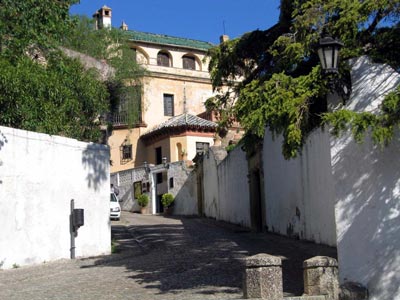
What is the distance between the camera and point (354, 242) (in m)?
7.63

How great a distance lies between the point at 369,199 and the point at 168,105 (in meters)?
38.1

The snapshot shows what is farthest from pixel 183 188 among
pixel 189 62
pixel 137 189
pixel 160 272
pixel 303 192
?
pixel 160 272

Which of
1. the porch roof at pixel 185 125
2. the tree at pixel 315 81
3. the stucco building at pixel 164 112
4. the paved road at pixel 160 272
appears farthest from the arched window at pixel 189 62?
the tree at pixel 315 81

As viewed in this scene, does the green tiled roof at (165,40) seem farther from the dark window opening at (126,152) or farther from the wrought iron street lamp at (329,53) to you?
the wrought iron street lamp at (329,53)

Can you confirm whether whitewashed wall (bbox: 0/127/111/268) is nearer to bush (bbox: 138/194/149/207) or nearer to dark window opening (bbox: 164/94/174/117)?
bush (bbox: 138/194/149/207)

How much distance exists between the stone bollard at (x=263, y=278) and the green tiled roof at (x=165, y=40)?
3875 centimetres

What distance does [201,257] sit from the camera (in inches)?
482

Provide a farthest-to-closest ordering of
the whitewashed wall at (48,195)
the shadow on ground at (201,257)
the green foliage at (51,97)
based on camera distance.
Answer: the green foliage at (51,97)
the whitewashed wall at (48,195)
the shadow on ground at (201,257)

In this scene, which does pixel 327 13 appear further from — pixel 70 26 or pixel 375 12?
pixel 70 26

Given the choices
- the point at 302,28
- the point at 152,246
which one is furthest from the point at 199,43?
the point at 302,28

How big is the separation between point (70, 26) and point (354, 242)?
34.5ft

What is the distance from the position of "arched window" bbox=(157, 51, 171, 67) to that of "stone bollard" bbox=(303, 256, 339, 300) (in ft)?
130

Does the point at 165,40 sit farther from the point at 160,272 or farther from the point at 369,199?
the point at 369,199

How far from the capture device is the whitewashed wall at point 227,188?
21781 millimetres
